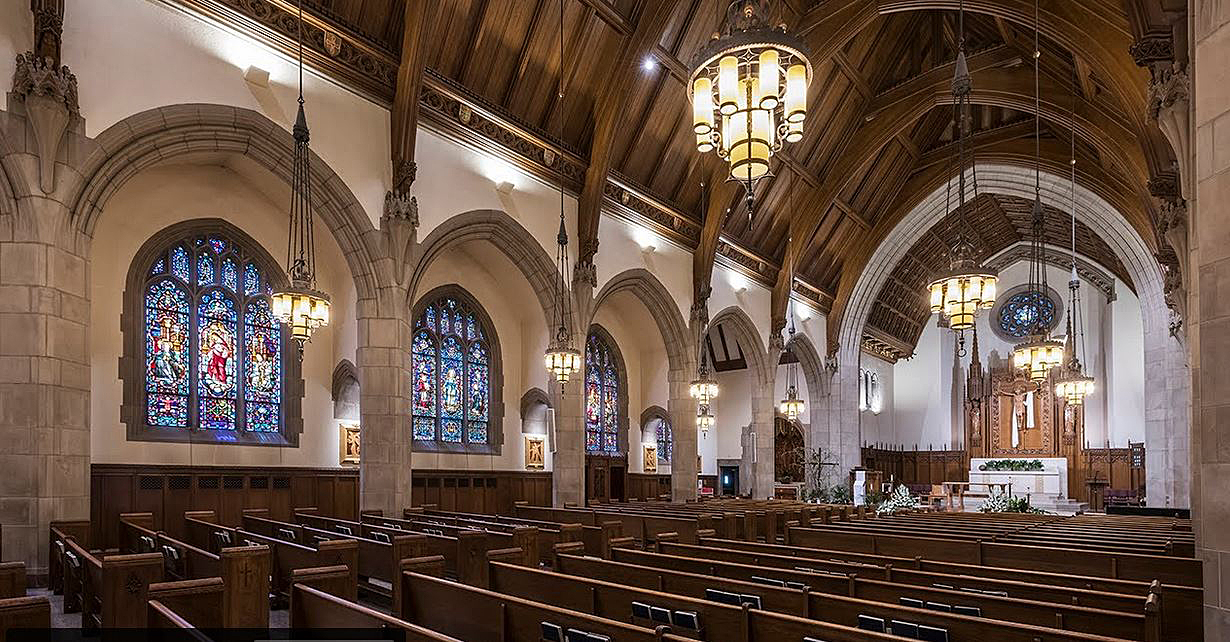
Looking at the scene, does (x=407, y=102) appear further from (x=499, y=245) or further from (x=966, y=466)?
(x=966, y=466)

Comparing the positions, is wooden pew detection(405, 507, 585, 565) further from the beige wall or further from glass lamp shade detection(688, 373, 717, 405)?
glass lamp shade detection(688, 373, 717, 405)

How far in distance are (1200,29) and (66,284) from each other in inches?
349

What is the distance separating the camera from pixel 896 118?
18.8 m

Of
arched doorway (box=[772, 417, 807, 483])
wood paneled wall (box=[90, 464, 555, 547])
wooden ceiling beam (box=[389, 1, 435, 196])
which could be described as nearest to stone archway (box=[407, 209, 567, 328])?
wooden ceiling beam (box=[389, 1, 435, 196])

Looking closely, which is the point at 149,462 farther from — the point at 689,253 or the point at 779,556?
the point at 689,253

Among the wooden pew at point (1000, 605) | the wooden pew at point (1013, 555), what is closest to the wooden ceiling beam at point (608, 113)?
the wooden pew at point (1013, 555)

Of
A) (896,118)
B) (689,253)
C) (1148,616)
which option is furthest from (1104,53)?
(1148,616)

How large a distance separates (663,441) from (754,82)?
16061mm

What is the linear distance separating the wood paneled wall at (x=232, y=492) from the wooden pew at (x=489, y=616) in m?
6.93

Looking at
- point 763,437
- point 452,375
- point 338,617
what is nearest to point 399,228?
point 452,375

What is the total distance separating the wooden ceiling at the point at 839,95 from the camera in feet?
40.3

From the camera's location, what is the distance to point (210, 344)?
38.0ft

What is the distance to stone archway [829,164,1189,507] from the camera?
1848cm

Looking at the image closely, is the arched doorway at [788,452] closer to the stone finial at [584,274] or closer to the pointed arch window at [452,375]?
the pointed arch window at [452,375]
